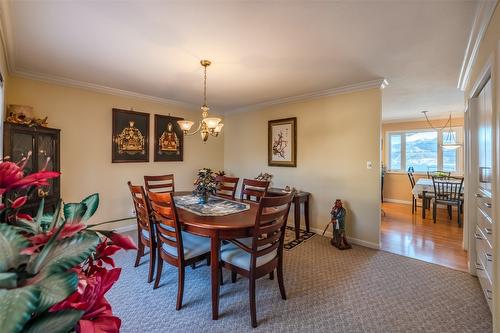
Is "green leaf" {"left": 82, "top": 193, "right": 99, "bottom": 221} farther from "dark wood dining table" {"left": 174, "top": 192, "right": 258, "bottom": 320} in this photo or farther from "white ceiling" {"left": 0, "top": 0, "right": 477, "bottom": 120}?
"white ceiling" {"left": 0, "top": 0, "right": 477, "bottom": 120}

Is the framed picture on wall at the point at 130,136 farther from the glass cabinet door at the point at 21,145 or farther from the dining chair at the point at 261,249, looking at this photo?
the dining chair at the point at 261,249

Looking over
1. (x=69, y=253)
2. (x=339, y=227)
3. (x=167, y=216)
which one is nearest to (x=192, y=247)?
(x=167, y=216)

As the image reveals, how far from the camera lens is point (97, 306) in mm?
509

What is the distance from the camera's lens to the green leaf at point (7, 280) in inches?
13.6

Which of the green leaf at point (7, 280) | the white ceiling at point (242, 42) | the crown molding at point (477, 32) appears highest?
the white ceiling at point (242, 42)

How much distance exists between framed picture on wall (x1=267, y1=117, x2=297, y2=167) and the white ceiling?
87 cm

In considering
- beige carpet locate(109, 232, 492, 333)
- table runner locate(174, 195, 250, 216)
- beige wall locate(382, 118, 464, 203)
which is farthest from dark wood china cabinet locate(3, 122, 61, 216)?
beige wall locate(382, 118, 464, 203)

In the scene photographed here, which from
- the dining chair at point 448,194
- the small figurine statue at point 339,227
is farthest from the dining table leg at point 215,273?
the dining chair at point 448,194

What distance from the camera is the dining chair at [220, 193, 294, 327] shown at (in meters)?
1.86

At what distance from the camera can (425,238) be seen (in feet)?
12.4

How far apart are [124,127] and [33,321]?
13.4 feet

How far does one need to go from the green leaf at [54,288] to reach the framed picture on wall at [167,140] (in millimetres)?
4236

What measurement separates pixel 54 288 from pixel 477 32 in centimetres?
316

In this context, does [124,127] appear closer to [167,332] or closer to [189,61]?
[189,61]
